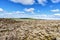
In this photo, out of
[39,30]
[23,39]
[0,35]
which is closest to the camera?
[23,39]

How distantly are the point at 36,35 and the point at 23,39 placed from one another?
0.76m

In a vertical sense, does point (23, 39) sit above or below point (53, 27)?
below

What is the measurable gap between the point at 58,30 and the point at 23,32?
2186mm

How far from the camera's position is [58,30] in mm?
6605

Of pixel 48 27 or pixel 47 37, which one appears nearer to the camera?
pixel 47 37

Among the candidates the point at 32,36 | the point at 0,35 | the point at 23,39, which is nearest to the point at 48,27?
the point at 32,36

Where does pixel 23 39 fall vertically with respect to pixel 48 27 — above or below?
below

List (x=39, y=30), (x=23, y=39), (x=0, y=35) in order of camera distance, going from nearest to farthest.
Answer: (x=23, y=39) → (x=39, y=30) → (x=0, y=35)

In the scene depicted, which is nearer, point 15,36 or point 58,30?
point 15,36

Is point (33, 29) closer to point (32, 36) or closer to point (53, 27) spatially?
point (32, 36)

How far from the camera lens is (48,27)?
6.73 m

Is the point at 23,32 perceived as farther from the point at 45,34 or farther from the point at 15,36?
the point at 45,34

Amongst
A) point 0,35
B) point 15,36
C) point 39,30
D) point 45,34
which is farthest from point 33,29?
point 0,35

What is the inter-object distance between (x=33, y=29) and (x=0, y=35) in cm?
216
